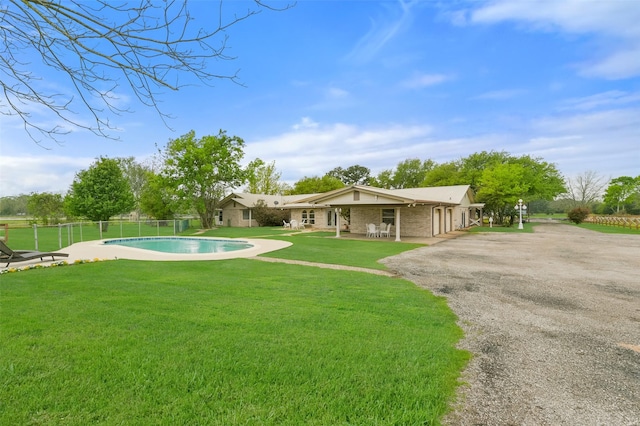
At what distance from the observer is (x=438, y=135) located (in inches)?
1093

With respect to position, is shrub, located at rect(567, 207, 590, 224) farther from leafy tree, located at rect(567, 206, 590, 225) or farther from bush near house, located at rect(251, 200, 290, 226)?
bush near house, located at rect(251, 200, 290, 226)

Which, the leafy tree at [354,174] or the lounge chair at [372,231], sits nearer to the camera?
the lounge chair at [372,231]

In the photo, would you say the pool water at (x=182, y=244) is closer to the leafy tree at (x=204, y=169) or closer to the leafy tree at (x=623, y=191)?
the leafy tree at (x=204, y=169)

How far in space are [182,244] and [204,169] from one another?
1191 cm

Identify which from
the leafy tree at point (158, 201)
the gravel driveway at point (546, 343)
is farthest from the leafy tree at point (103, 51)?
the leafy tree at point (158, 201)

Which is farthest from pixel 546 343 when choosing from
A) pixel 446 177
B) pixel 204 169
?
pixel 446 177

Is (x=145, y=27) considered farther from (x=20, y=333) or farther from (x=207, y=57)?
(x=20, y=333)

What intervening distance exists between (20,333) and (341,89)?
12682mm

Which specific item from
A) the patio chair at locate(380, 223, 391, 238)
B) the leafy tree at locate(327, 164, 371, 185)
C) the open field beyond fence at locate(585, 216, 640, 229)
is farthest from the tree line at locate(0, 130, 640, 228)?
the patio chair at locate(380, 223, 391, 238)

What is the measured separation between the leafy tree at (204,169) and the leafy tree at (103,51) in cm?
2693

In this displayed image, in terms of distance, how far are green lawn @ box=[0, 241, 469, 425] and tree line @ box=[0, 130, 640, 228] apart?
2442 cm

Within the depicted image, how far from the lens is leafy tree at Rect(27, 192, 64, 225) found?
109 feet

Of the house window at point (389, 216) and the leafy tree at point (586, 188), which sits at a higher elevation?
the leafy tree at point (586, 188)

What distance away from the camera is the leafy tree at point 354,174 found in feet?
190
